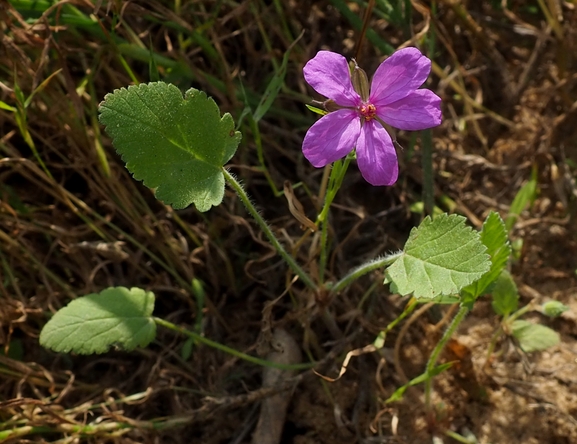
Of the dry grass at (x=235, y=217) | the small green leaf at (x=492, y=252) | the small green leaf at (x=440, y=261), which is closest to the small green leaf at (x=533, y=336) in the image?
the dry grass at (x=235, y=217)

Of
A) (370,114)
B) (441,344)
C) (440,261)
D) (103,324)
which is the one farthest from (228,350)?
(370,114)

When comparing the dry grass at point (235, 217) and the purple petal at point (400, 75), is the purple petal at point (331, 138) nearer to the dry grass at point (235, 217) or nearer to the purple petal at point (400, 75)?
the purple petal at point (400, 75)

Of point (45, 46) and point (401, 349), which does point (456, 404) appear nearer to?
point (401, 349)

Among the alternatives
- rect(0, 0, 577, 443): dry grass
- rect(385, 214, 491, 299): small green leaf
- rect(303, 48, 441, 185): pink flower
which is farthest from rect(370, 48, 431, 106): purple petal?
rect(0, 0, 577, 443): dry grass

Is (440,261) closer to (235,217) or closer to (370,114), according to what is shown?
(370,114)

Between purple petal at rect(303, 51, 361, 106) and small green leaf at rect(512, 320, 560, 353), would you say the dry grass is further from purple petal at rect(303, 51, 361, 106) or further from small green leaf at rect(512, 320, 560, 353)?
purple petal at rect(303, 51, 361, 106)
